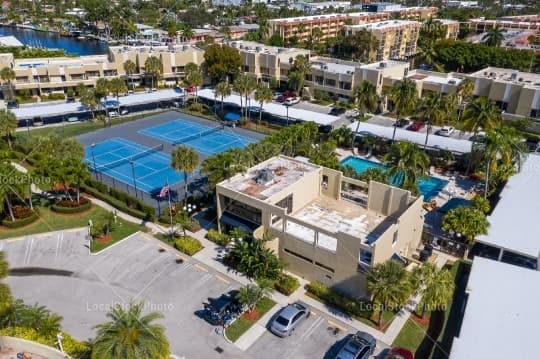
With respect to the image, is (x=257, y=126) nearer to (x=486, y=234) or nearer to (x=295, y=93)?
(x=295, y=93)

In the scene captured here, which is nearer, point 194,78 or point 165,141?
point 165,141

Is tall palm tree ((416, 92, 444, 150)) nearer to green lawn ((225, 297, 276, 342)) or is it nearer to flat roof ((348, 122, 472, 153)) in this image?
flat roof ((348, 122, 472, 153))

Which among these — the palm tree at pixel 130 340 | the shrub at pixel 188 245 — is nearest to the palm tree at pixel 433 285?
the palm tree at pixel 130 340

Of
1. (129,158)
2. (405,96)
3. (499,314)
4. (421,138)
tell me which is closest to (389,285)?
(499,314)

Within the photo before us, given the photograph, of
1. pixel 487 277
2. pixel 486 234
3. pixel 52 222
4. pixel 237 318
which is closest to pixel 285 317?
pixel 237 318

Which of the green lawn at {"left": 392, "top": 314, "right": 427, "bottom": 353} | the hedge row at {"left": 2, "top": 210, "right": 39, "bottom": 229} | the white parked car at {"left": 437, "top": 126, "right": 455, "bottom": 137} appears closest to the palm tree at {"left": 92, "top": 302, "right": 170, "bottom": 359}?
the green lawn at {"left": 392, "top": 314, "right": 427, "bottom": 353}
